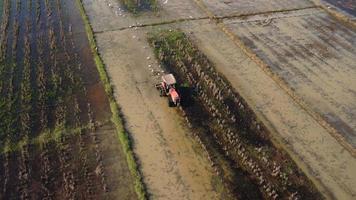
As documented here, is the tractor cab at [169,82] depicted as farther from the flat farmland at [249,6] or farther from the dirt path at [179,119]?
the flat farmland at [249,6]

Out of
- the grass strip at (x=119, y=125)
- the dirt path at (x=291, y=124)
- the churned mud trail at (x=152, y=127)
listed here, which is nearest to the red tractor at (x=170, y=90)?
the churned mud trail at (x=152, y=127)

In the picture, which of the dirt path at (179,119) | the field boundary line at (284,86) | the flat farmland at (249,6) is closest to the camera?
the dirt path at (179,119)

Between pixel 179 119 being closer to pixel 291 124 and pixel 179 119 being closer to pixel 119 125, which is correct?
pixel 119 125

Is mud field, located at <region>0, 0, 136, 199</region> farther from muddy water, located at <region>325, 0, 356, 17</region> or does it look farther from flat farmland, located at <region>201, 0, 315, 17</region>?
muddy water, located at <region>325, 0, 356, 17</region>

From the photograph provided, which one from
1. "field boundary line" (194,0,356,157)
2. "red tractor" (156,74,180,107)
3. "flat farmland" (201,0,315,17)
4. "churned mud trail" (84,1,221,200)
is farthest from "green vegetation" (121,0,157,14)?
"red tractor" (156,74,180,107)

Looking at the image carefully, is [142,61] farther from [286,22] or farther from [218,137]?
[286,22]

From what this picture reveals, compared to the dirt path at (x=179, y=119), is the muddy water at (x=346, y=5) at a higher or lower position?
lower
